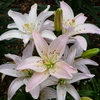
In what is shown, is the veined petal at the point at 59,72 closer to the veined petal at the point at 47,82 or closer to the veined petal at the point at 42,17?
the veined petal at the point at 47,82

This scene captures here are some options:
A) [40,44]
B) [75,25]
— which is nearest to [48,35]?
[40,44]

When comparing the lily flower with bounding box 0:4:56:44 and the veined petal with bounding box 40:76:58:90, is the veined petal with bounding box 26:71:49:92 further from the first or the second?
the lily flower with bounding box 0:4:56:44

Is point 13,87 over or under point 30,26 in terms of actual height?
under

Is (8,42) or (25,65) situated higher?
(25,65)

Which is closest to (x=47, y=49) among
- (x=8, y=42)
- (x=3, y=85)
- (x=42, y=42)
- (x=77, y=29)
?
(x=42, y=42)

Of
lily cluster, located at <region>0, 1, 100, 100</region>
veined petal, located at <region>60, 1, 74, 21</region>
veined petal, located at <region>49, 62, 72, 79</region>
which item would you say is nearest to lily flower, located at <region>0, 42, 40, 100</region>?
lily cluster, located at <region>0, 1, 100, 100</region>

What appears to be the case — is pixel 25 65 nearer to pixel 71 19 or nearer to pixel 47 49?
pixel 47 49

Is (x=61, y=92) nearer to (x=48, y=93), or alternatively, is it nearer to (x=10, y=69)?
(x=48, y=93)
